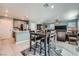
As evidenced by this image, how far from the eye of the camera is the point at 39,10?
70.8 inches

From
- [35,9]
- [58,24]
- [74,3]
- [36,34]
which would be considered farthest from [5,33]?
[74,3]

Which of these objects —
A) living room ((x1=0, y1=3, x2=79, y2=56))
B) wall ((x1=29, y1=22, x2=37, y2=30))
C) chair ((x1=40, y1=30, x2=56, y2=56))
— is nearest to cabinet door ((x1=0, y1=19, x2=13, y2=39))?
living room ((x1=0, y1=3, x2=79, y2=56))

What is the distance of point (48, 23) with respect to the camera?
1833mm

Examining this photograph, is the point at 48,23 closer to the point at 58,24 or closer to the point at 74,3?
the point at 58,24

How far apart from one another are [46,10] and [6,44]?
1.02 m

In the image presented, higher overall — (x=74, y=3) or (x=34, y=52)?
(x=74, y=3)

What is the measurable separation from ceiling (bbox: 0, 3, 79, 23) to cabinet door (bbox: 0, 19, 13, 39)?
13cm

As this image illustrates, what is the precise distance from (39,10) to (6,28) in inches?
29.1

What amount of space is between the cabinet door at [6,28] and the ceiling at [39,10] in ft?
0.44

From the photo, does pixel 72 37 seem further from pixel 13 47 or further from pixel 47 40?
pixel 13 47

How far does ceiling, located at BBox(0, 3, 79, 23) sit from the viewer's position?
1776mm

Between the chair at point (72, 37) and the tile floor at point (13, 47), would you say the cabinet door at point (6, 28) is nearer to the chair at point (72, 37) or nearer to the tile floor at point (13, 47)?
the tile floor at point (13, 47)

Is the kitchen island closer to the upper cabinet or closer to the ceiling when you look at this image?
the upper cabinet

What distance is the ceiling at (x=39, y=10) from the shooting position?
178 cm
